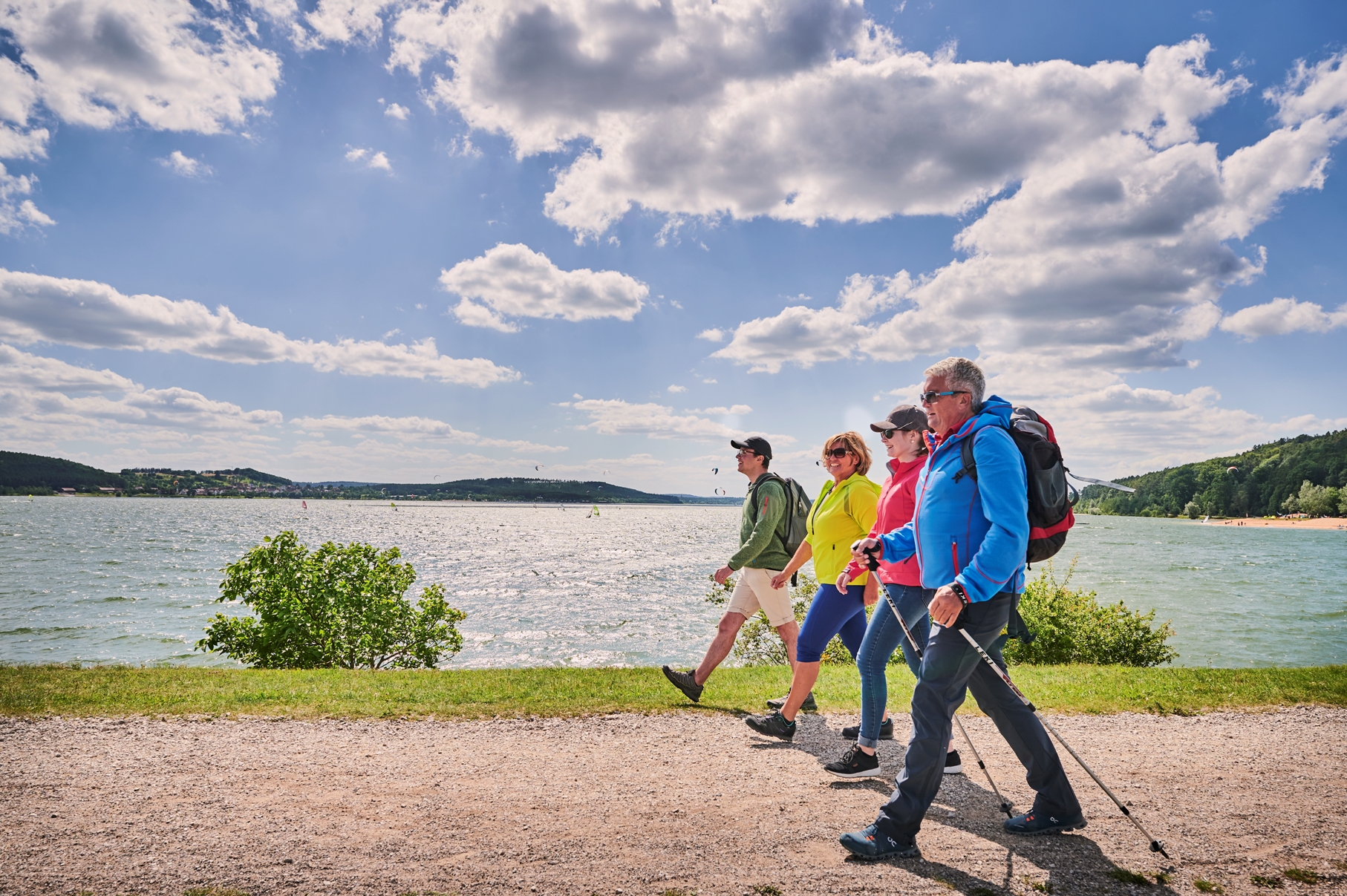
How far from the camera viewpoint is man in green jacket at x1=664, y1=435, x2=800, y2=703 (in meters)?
6.47

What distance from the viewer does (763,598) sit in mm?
6531

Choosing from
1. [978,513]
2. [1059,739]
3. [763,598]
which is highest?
[978,513]

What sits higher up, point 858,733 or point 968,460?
point 968,460

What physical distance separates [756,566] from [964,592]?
2.98 m

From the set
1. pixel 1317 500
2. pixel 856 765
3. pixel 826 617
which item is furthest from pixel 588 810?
pixel 1317 500

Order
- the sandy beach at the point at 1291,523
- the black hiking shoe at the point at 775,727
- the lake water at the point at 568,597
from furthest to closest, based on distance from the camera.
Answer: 1. the sandy beach at the point at 1291,523
2. the lake water at the point at 568,597
3. the black hiking shoe at the point at 775,727

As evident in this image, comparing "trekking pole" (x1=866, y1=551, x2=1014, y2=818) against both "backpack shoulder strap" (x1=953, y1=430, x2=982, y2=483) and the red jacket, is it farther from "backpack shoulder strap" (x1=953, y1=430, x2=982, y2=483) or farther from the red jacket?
"backpack shoulder strap" (x1=953, y1=430, x2=982, y2=483)

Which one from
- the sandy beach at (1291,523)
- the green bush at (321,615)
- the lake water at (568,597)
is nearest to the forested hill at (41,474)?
the lake water at (568,597)

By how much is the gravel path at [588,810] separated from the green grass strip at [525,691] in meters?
0.43

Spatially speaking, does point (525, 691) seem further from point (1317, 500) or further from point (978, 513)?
point (1317, 500)

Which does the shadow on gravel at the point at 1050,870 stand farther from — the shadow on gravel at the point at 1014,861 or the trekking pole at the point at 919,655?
the trekking pole at the point at 919,655

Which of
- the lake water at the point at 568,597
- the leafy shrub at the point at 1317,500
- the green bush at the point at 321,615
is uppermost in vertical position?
the leafy shrub at the point at 1317,500

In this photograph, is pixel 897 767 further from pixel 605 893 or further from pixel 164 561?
pixel 164 561

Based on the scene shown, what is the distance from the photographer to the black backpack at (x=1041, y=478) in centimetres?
381
